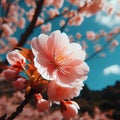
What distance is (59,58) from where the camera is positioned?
1.11 m

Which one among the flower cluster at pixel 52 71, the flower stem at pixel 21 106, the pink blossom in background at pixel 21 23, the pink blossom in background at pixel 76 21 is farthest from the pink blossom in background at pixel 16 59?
the pink blossom in background at pixel 21 23

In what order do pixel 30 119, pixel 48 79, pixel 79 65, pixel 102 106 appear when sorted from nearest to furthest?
pixel 48 79, pixel 79 65, pixel 30 119, pixel 102 106

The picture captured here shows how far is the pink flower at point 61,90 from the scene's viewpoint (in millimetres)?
1010

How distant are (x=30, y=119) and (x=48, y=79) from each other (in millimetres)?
6798

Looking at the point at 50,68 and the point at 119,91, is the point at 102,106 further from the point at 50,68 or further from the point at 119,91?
the point at 50,68

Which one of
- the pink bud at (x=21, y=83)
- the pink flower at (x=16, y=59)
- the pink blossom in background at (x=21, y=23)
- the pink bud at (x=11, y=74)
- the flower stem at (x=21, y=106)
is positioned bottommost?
the flower stem at (x=21, y=106)

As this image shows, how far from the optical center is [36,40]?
110 cm

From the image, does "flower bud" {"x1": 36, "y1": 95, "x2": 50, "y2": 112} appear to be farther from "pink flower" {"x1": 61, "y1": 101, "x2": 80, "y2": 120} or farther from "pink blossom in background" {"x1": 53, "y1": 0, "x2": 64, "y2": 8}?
"pink blossom in background" {"x1": 53, "y1": 0, "x2": 64, "y2": 8}

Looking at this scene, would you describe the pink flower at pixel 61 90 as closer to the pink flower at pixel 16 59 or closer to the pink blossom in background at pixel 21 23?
the pink flower at pixel 16 59

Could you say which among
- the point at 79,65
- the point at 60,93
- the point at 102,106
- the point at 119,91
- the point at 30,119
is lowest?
the point at 60,93

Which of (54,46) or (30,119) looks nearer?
(54,46)

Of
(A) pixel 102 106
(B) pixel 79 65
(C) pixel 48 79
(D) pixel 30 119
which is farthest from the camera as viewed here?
(A) pixel 102 106

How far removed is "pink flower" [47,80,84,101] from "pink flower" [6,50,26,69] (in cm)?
14

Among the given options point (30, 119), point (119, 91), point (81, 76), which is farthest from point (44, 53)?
point (119, 91)
